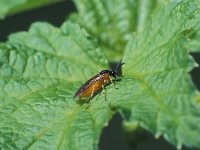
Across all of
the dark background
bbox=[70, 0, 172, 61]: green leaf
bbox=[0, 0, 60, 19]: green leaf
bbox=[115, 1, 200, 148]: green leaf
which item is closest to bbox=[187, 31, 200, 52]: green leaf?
bbox=[115, 1, 200, 148]: green leaf

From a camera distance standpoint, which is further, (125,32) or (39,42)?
(125,32)

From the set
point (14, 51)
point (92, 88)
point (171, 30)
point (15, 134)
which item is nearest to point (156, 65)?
point (171, 30)

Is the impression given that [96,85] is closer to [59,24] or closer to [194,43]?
[194,43]

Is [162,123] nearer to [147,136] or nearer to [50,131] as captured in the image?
[50,131]

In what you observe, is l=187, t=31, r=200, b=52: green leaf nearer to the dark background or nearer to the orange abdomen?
the orange abdomen

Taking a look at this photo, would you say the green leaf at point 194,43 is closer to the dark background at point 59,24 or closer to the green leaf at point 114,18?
the green leaf at point 114,18

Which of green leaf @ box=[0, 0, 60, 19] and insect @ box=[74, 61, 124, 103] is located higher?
green leaf @ box=[0, 0, 60, 19]
